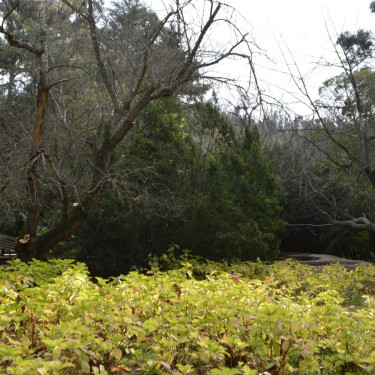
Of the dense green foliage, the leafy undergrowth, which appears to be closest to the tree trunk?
the dense green foliage

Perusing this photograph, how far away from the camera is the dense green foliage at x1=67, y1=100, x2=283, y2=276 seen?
8719 mm

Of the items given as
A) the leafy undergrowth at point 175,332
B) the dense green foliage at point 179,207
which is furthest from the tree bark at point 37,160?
the leafy undergrowth at point 175,332

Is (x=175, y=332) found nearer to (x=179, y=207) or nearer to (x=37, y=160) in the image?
(x=37, y=160)

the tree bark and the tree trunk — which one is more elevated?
the tree bark

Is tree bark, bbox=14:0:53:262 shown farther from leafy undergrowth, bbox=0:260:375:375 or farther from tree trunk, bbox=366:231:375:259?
tree trunk, bbox=366:231:375:259

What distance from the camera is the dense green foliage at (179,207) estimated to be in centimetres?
872

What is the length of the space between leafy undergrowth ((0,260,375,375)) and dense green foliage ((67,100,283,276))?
13.6 ft

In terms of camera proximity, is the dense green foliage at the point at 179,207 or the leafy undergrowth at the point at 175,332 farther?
the dense green foliage at the point at 179,207

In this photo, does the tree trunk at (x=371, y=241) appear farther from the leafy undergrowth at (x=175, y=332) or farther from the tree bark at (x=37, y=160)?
the leafy undergrowth at (x=175, y=332)

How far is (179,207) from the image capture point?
8.67 metres

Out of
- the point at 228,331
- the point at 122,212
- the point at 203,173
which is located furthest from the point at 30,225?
the point at 228,331

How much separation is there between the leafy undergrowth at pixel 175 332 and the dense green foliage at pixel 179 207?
4.14m

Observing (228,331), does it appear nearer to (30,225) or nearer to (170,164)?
(30,225)

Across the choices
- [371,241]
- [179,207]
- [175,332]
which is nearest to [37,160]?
[179,207]
